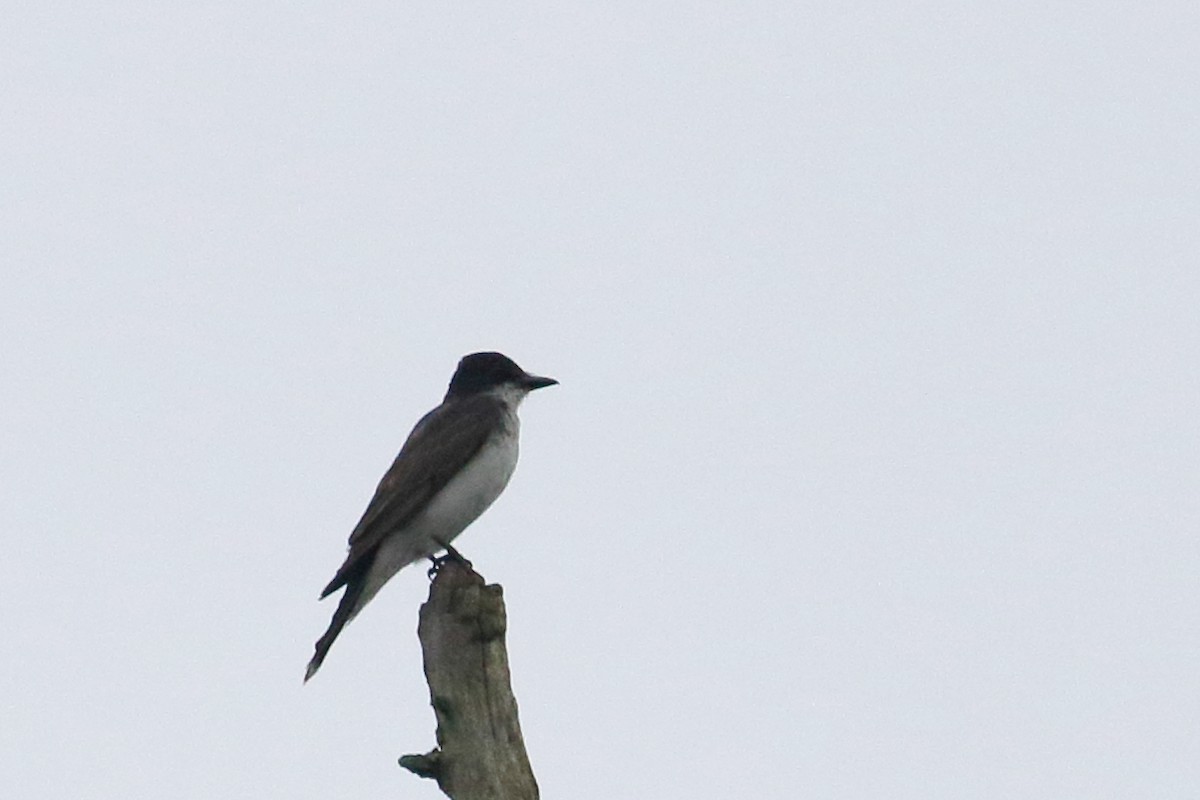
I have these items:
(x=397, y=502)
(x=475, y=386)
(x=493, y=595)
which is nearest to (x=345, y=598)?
(x=397, y=502)

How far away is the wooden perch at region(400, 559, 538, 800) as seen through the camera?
7684mm

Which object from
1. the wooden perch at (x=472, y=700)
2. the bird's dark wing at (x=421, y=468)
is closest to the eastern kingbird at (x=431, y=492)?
the bird's dark wing at (x=421, y=468)

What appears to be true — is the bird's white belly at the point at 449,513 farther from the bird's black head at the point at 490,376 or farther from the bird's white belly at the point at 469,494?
the bird's black head at the point at 490,376

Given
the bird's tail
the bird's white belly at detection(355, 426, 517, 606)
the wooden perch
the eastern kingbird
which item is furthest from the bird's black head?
the wooden perch

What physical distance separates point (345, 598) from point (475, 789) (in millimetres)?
4272

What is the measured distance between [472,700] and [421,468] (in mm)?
4838

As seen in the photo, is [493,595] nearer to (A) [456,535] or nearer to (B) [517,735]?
(B) [517,735]

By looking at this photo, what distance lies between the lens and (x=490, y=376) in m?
14.0

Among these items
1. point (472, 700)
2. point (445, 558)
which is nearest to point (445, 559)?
point (445, 558)

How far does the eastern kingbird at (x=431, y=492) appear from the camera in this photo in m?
12.0

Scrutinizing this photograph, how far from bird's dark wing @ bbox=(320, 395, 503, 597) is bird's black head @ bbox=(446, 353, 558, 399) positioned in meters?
0.41

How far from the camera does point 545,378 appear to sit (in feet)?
46.0

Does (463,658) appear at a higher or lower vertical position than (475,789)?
higher

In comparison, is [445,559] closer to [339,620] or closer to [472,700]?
[339,620]
